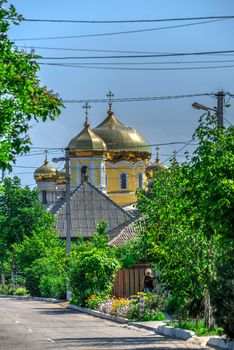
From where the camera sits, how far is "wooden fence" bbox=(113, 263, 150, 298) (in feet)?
147

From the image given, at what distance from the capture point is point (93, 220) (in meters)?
97.9

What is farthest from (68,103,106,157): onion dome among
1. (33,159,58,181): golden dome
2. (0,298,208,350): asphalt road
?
(0,298,208,350): asphalt road

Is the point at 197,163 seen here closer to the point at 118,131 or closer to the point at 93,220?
the point at 93,220

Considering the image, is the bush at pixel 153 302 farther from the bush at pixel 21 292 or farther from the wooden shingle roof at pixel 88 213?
the wooden shingle roof at pixel 88 213

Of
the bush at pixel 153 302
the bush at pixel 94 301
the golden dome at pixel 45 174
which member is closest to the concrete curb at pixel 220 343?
the bush at pixel 153 302

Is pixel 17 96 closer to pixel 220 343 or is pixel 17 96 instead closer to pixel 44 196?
pixel 220 343

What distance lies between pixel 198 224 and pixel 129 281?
2126 cm

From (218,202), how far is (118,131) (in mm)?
99818

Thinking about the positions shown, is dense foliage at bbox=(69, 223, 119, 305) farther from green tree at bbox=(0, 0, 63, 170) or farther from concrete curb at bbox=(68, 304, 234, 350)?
green tree at bbox=(0, 0, 63, 170)

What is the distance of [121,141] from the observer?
121 m

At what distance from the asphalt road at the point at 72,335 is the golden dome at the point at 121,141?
82.5m

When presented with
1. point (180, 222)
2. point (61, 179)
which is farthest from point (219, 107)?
point (61, 179)

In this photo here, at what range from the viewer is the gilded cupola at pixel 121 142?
121m

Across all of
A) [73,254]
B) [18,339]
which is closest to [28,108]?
[18,339]
